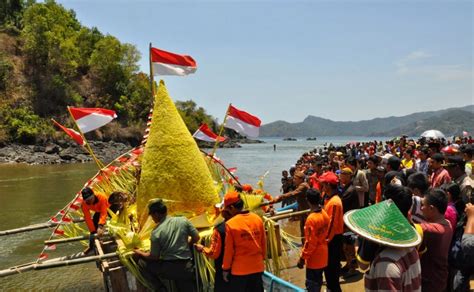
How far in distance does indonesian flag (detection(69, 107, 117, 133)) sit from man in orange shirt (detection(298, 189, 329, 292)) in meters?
4.69

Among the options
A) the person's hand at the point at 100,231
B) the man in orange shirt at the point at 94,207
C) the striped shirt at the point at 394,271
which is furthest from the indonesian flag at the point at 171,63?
the striped shirt at the point at 394,271

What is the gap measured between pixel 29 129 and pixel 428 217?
43519mm

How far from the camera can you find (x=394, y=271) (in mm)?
2598

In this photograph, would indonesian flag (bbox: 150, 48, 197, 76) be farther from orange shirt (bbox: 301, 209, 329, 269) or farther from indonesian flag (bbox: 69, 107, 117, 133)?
orange shirt (bbox: 301, 209, 329, 269)

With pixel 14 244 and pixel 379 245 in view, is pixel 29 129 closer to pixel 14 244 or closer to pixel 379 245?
pixel 14 244

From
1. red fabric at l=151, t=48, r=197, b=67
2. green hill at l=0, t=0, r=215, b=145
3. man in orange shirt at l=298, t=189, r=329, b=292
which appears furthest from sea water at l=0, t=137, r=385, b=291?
green hill at l=0, t=0, r=215, b=145

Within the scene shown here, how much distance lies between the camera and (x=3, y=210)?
52.5 feet

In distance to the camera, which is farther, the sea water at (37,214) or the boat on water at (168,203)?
the sea water at (37,214)

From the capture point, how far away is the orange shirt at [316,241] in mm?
4488

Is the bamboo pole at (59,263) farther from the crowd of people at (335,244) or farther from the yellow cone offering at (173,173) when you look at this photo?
the yellow cone offering at (173,173)

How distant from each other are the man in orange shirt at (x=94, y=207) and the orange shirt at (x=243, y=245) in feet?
9.73

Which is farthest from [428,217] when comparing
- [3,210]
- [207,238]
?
[3,210]

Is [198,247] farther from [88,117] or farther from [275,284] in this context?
[88,117]

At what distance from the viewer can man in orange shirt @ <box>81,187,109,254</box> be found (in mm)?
6336
